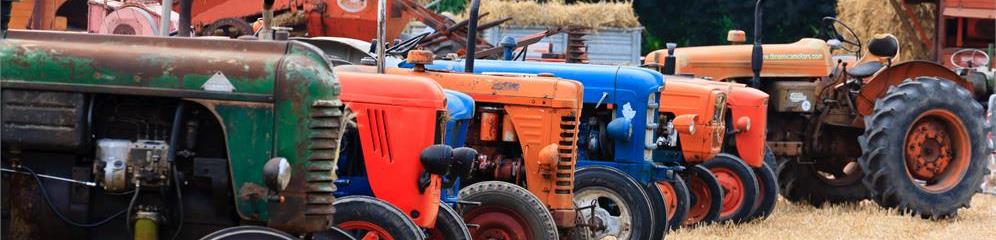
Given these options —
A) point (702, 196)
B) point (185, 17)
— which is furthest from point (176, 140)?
point (702, 196)

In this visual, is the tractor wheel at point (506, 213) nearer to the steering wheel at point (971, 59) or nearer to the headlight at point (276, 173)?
the headlight at point (276, 173)

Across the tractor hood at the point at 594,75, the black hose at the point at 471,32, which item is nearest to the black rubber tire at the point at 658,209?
the tractor hood at the point at 594,75

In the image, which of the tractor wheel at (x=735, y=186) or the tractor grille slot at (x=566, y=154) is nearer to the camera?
the tractor grille slot at (x=566, y=154)

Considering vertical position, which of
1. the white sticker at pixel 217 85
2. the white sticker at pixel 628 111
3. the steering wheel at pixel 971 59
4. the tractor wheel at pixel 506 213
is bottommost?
the tractor wheel at pixel 506 213

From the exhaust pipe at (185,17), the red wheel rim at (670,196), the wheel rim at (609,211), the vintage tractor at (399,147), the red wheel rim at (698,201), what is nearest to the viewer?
the exhaust pipe at (185,17)

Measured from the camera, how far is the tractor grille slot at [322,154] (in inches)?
213

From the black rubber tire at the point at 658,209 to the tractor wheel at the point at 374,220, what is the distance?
10.5ft

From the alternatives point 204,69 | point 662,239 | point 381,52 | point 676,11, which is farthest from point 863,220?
point 676,11

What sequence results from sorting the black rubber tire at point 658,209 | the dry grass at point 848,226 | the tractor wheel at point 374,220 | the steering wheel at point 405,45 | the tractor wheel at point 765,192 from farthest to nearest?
the tractor wheel at point 765,192 < the dry grass at point 848,226 < the steering wheel at point 405,45 < the black rubber tire at point 658,209 < the tractor wheel at point 374,220

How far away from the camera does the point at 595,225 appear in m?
8.61

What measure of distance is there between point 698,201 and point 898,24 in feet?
45.2

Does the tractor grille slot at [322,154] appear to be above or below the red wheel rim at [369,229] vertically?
above

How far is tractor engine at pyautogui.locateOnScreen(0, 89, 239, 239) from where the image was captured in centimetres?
536

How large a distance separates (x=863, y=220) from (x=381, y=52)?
571 centimetres
